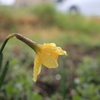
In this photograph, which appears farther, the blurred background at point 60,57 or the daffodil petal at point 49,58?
the blurred background at point 60,57

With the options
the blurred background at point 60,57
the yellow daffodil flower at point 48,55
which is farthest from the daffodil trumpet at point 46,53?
the blurred background at point 60,57

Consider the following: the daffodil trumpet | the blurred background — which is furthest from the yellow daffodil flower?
the blurred background

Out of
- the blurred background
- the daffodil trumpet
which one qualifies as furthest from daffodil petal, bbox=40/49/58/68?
the blurred background

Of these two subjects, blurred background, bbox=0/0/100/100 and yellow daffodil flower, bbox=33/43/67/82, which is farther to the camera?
blurred background, bbox=0/0/100/100

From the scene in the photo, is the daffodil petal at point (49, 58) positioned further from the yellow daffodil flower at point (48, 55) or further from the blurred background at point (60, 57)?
the blurred background at point (60, 57)

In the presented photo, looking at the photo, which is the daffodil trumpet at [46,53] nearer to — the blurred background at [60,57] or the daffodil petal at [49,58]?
the daffodil petal at [49,58]

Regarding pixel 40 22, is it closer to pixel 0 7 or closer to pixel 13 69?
pixel 0 7

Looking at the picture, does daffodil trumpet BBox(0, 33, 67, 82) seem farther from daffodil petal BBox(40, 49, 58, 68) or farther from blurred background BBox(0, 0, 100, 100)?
blurred background BBox(0, 0, 100, 100)

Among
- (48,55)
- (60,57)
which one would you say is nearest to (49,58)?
(48,55)

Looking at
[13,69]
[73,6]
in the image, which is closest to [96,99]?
[13,69]
